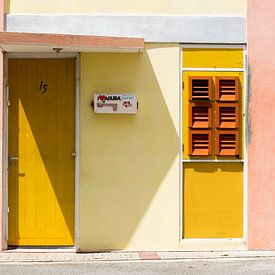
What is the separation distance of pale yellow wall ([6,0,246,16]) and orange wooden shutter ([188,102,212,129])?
1.33m

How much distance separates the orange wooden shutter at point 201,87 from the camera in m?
9.99

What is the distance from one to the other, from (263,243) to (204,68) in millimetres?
2665

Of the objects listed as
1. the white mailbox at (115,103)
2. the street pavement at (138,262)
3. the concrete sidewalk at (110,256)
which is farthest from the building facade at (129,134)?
the street pavement at (138,262)

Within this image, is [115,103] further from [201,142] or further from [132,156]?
[201,142]

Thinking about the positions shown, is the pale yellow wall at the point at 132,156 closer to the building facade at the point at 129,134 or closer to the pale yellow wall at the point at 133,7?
the building facade at the point at 129,134

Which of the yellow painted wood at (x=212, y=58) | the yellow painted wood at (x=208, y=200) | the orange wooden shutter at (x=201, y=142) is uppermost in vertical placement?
the yellow painted wood at (x=212, y=58)

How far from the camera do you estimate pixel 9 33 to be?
29.8 feet

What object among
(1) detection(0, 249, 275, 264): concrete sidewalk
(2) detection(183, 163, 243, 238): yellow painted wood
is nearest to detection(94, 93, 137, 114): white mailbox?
(2) detection(183, 163, 243, 238): yellow painted wood

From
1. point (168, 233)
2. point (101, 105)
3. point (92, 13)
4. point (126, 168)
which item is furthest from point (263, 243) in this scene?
→ point (92, 13)

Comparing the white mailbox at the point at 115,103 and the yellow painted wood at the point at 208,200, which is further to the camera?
the yellow painted wood at the point at 208,200

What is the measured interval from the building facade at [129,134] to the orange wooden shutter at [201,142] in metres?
0.01

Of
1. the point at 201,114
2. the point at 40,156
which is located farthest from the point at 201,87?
the point at 40,156

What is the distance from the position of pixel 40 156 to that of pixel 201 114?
239 cm

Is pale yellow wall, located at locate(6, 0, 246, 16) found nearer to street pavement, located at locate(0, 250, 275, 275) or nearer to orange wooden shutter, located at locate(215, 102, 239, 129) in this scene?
orange wooden shutter, located at locate(215, 102, 239, 129)
